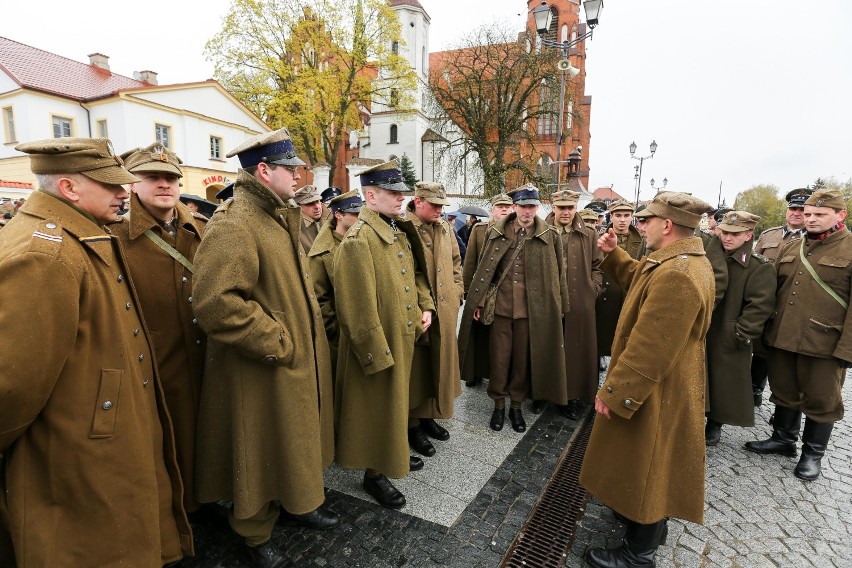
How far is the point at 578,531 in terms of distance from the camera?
321cm

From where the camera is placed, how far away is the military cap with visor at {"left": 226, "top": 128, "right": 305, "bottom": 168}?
2.63m

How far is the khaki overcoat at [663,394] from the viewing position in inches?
98.7

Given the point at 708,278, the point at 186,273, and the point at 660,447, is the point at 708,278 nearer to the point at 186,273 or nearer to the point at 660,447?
the point at 660,447

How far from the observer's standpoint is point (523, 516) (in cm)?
331

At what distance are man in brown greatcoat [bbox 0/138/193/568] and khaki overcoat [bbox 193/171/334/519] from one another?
0.49 m

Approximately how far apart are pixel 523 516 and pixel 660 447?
47.4 inches

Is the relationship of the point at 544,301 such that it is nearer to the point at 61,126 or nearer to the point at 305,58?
the point at 305,58

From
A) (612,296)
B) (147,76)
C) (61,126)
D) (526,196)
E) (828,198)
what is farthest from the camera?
(147,76)

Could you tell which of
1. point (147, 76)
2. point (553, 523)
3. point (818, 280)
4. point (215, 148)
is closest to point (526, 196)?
point (818, 280)

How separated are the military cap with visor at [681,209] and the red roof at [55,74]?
28119 mm

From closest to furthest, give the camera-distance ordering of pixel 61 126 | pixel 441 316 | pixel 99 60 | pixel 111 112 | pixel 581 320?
pixel 441 316 < pixel 581 320 < pixel 111 112 < pixel 61 126 < pixel 99 60

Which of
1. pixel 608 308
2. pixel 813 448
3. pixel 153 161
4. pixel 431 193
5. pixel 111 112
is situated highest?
pixel 111 112

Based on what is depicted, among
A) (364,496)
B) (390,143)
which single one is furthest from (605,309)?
(390,143)

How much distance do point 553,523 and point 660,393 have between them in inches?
53.1
